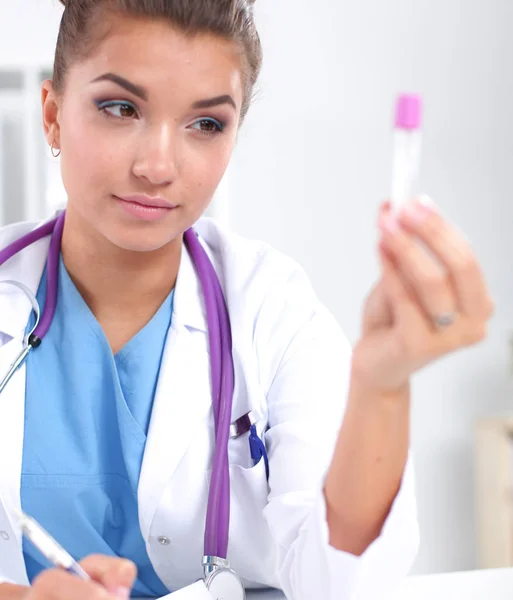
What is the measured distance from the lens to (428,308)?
0.61 m

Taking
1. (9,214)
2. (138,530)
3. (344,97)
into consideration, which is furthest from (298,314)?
(344,97)

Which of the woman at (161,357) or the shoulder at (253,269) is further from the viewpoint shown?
the shoulder at (253,269)

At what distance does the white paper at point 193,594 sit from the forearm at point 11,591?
0.47ft

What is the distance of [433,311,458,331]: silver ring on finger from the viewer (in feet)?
1.99

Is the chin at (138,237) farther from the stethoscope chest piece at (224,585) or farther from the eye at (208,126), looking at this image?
the stethoscope chest piece at (224,585)

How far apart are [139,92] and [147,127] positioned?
0.04 meters

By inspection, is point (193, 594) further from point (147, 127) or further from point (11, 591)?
point (147, 127)

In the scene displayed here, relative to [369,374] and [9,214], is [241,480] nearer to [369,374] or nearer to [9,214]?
[369,374]

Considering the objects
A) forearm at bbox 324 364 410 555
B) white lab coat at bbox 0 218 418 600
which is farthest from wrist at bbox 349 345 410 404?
white lab coat at bbox 0 218 418 600

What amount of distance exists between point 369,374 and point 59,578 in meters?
0.31

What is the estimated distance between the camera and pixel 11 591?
86cm

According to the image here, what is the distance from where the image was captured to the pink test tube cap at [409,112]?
0.62 meters

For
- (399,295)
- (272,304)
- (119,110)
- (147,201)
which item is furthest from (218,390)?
(399,295)

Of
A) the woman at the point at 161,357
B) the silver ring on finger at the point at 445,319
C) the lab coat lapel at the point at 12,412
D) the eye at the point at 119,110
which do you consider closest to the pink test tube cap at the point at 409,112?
the silver ring on finger at the point at 445,319
